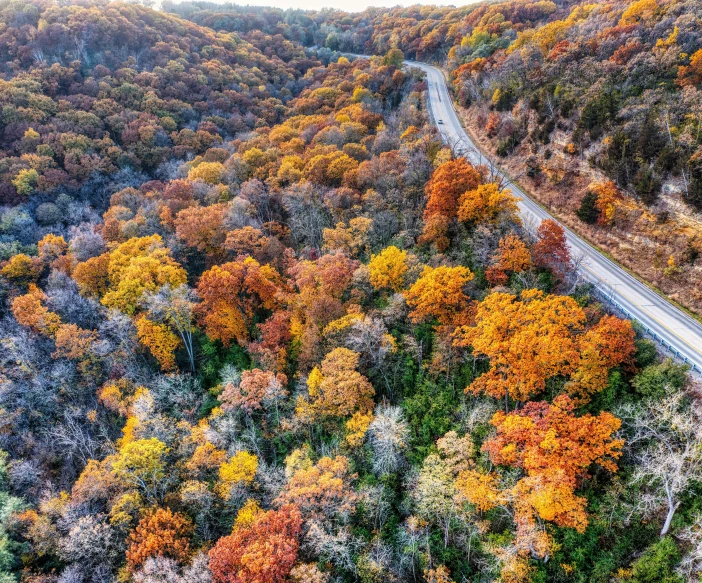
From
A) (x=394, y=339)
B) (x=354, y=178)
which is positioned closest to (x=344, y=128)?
(x=354, y=178)

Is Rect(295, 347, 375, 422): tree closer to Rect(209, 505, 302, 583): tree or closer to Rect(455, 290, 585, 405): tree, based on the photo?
Rect(209, 505, 302, 583): tree

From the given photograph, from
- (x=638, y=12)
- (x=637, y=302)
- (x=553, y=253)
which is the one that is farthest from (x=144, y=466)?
(x=638, y=12)

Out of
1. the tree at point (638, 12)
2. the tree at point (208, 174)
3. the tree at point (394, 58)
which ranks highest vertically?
the tree at point (638, 12)

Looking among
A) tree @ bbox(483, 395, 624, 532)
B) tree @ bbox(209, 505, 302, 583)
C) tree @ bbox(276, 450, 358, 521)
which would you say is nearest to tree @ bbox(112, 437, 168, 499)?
tree @ bbox(209, 505, 302, 583)

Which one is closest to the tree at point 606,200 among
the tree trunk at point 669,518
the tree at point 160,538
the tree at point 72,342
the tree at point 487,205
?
the tree at point 487,205

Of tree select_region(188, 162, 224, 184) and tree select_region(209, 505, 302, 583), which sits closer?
tree select_region(209, 505, 302, 583)

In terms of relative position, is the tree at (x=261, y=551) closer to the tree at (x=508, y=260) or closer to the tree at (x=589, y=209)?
the tree at (x=508, y=260)

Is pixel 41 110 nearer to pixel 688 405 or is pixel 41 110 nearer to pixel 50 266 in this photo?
pixel 50 266
